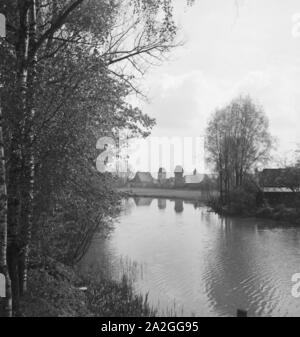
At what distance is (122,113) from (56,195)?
3.09m

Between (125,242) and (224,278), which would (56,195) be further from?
(125,242)

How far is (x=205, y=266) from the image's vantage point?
16.1 m

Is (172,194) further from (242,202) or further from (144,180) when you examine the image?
(242,202)

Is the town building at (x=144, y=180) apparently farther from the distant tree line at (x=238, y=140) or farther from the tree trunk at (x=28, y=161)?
the tree trunk at (x=28, y=161)

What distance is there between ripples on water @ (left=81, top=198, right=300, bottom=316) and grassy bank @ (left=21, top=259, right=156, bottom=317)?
1219 mm

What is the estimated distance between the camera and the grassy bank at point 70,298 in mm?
6766

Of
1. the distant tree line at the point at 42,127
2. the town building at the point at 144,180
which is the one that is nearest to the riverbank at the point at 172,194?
the town building at the point at 144,180

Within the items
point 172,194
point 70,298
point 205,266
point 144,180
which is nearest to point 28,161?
point 70,298

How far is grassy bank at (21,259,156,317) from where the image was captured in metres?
6.77

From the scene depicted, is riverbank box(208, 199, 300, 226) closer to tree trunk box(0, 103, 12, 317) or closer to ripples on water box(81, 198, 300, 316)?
ripples on water box(81, 198, 300, 316)

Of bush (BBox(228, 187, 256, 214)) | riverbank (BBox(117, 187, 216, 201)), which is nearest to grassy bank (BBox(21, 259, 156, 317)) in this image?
bush (BBox(228, 187, 256, 214))

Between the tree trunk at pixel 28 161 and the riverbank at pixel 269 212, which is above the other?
the tree trunk at pixel 28 161

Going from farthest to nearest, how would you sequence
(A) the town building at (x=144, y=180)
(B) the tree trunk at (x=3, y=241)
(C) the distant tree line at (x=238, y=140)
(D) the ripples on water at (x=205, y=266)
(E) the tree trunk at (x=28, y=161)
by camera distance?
(A) the town building at (x=144, y=180) → (C) the distant tree line at (x=238, y=140) → (D) the ripples on water at (x=205, y=266) → (E) the tree trunk at (x=28, y=161) → (B) the tree trunk at (x=3, y=241)

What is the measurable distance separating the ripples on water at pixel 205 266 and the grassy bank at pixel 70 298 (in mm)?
1219
